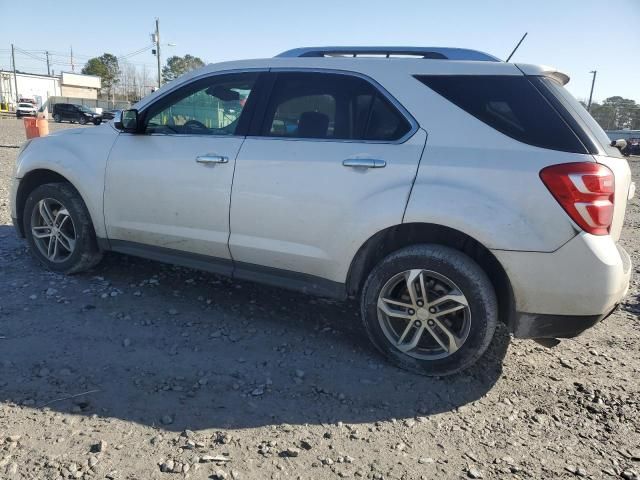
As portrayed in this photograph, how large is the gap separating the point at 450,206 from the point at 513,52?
1573 millimetres

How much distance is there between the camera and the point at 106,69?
266 ft

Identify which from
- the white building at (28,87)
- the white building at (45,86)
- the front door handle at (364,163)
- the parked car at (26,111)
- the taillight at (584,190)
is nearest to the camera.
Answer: the taillight at (584,190)

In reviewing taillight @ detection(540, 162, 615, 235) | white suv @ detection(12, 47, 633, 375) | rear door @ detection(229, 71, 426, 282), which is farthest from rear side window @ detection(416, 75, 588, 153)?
rear door @ detection(229, 71, 426, 282)

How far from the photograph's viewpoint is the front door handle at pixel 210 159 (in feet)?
11.5

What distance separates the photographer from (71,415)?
8.38 feet

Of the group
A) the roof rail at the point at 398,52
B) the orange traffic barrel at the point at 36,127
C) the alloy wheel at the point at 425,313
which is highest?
the roof rail at the point at 398,52

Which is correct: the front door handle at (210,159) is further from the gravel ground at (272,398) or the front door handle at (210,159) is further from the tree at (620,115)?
the tree at (620,115)

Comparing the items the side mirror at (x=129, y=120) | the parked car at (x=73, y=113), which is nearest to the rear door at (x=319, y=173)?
the side mirror at (x=129, y=120)

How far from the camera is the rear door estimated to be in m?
3.02

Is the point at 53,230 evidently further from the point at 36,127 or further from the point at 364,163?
the point at 36,127

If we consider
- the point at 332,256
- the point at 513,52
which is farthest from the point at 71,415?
the point at 513,52

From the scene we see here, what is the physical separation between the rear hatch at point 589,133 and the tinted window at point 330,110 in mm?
814

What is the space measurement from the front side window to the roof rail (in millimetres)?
461

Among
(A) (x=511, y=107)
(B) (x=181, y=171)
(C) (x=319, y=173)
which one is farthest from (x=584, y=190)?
(B) (x=181, y=171)
